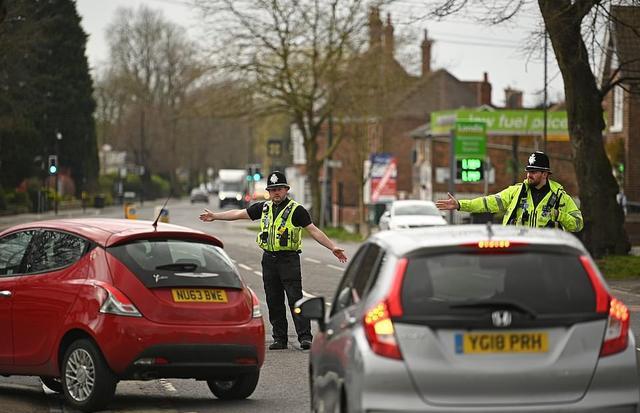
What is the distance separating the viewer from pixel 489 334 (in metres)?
6.84

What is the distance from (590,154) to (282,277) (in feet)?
57.6

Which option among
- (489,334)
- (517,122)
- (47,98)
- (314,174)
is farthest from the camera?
(47,98)

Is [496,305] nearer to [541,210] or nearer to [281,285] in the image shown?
[541,210]

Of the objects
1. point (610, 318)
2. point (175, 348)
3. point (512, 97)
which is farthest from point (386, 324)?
point (512, 97)

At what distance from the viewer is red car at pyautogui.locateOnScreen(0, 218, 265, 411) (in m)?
10.6

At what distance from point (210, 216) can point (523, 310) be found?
8014 mm

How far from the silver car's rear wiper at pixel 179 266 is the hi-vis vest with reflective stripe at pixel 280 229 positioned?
3.58 meters

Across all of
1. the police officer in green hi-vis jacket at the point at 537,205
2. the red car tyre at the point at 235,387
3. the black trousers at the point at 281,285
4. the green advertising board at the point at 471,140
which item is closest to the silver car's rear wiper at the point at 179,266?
the red car tyre at the point at 235,387

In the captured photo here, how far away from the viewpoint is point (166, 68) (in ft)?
382

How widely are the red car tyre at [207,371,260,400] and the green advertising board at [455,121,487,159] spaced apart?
3638 cm

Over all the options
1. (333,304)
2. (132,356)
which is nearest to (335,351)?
(333,304)

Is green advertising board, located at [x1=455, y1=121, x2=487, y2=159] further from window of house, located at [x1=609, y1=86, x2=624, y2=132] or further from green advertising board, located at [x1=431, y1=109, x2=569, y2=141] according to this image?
green advertising board, located at [x1=431, y1=109, x2=569, y2=141]

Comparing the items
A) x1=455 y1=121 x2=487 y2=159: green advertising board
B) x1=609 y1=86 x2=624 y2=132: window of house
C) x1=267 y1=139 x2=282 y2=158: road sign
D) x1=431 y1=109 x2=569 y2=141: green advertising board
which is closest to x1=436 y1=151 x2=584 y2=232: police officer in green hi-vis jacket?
x1=455 y1=121 x2=487 y2=159: green advertising board

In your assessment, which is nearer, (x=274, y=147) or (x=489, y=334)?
(x=489, y=334)
